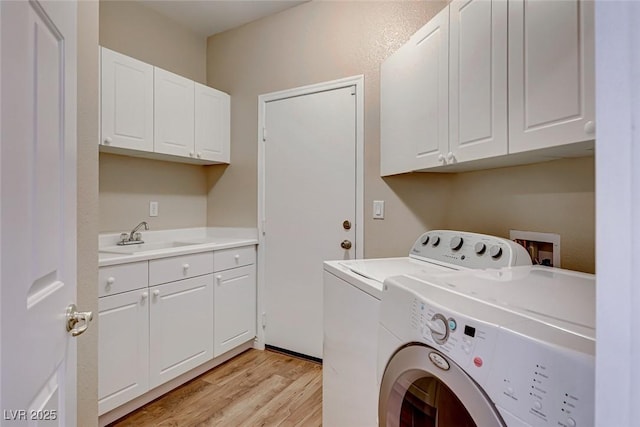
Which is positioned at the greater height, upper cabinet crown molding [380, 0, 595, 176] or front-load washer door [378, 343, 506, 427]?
upper cabinet crown molding [380, 0, 595, 176]

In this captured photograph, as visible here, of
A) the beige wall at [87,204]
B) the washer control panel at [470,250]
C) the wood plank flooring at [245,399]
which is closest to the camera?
the beige wall at [87,204]

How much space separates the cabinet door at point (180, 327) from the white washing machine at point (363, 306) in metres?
1.07

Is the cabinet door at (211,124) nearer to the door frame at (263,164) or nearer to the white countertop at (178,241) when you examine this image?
the door frame at (263,164)

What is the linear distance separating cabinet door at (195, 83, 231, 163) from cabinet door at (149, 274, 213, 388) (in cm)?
105

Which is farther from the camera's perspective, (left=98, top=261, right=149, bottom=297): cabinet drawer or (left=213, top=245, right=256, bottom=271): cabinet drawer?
(left=213, top=245, right=256, bottom=271): cabinet drawer

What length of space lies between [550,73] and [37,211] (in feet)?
4.55

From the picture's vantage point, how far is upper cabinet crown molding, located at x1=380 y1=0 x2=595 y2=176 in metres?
0.95

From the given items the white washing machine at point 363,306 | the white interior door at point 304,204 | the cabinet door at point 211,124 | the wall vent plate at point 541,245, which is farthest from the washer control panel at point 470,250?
the cabinet door at point 211,124

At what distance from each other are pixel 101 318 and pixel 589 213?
2.28m

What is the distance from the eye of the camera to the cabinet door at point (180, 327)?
76.8 inches
